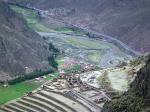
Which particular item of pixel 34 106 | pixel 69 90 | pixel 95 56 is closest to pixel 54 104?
pixel 34 106

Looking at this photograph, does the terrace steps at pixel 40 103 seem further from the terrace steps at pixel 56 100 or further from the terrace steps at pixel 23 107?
the terrace steps at pixel 56 100

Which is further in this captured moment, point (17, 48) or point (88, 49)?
point (88, 49)

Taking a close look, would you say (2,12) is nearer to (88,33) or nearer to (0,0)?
(0,0)

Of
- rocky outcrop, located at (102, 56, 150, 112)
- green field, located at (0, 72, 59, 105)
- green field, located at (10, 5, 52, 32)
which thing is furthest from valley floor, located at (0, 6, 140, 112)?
green field, located at (10, 5, 52, 32)

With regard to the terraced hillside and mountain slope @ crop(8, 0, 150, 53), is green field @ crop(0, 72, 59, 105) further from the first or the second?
mountain slope @ crop(8, 0, 150, 53)

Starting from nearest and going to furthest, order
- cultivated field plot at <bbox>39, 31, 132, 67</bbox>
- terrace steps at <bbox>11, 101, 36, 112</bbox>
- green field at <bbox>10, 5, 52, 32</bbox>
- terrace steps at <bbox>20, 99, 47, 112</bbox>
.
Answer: terrace steps at <bbox>20, 99, 47, 112</bbox>, terrace steps at <bbox>11, 101, 36, 112</bbox>, cultivated field plot at <bbox>39, 31, 132, 67</bbox>, green field at <bbox>10, 5, 52, 32</bbox>

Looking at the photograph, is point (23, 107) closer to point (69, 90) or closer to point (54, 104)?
point (54, 104)
